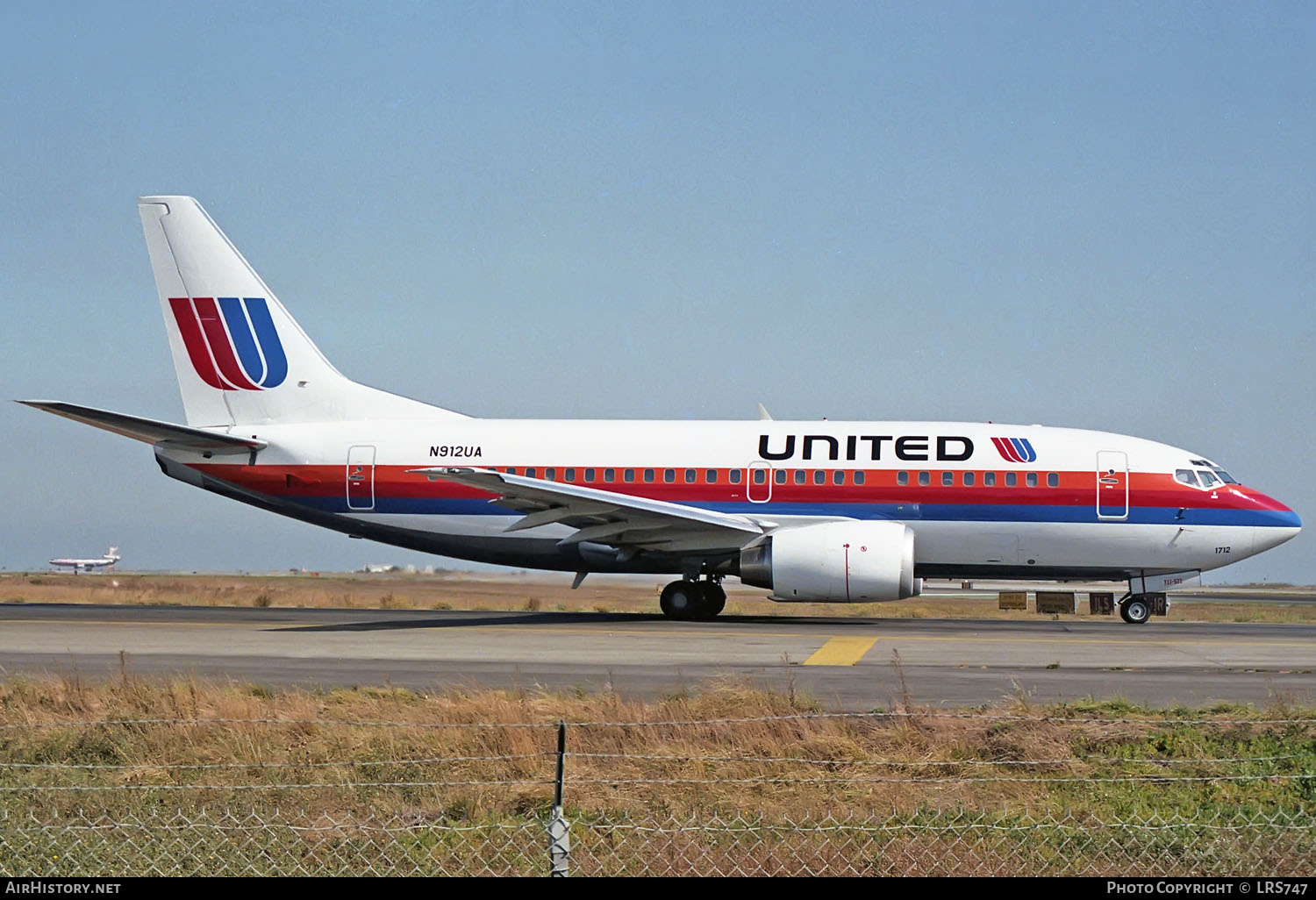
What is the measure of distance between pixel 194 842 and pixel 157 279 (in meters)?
25.7

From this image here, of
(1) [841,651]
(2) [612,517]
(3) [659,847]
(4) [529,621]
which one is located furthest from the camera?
(4) [529,621]

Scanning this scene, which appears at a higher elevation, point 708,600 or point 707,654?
point 708,600

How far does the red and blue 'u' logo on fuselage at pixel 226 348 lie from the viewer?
3209cm

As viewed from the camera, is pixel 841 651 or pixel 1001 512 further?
pixel 1001 512

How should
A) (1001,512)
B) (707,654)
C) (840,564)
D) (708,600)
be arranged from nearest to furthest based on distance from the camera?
(707,654), (840,564), (1001,512), (708,600)

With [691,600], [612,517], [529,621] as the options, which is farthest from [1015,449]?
[529,621]

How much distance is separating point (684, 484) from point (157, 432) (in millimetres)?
11170

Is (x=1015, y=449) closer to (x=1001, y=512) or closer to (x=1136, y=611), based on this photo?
(x=1001, y=512)

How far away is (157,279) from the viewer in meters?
32.2

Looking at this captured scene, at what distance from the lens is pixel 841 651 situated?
2205 cm

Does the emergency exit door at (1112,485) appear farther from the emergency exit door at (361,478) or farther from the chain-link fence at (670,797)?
the emergency exit door at (361,478)

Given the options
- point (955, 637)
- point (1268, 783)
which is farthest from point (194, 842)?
point (955, 637)

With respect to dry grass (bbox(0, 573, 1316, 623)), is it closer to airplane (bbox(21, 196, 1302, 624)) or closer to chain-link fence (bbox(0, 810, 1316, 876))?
airplane (bbox(21, 196, 1302, 624))
